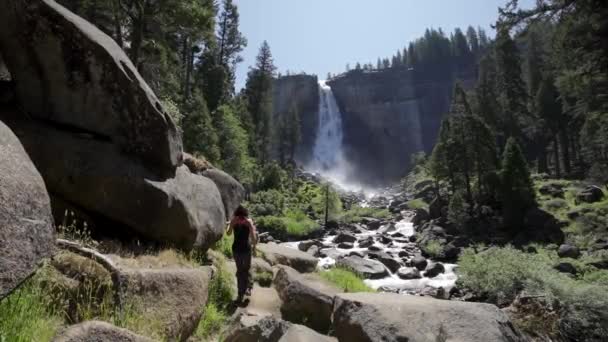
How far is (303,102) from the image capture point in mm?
103875

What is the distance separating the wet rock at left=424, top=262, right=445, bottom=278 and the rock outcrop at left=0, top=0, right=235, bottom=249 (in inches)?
720

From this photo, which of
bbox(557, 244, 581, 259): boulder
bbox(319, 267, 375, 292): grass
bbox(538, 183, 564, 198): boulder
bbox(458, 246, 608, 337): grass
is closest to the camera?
bbox(458, 246, 608, 337): grass

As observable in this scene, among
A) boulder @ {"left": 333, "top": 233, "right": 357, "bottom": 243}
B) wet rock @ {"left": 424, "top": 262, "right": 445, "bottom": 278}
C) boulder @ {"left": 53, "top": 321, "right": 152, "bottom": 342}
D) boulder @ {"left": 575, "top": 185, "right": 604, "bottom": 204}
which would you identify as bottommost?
wet rock @ {"left": 424, "top": 262, "right": 445, "bottom": 278}

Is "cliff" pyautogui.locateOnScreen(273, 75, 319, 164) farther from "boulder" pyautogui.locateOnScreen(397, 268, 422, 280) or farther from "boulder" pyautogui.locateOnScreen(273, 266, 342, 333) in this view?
"boulder" pyautogui.locateOnScreen(273, 266, 342, 333)

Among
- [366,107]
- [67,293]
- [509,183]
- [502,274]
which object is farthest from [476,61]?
[67,293]

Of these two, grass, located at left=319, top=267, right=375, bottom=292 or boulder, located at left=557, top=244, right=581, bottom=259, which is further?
boulder, located at left=557, top=244, right=581, bottom=259

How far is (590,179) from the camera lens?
132 ft

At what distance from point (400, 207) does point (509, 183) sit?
23.3 m

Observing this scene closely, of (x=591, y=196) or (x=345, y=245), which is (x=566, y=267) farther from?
(x=591, y=196)

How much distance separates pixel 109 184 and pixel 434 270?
67.6ft

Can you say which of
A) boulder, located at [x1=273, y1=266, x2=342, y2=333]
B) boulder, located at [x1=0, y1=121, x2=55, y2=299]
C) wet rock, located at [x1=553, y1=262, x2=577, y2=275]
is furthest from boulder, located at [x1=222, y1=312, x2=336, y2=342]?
wet rock, located at [x1=553, y1=262, x2=577, y2=275]

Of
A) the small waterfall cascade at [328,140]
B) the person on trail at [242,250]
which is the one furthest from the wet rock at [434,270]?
the small waterfall cascade at [328,140]

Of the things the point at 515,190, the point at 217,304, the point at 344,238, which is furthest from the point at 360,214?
the point at 217,304

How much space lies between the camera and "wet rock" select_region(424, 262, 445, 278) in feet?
76.9
